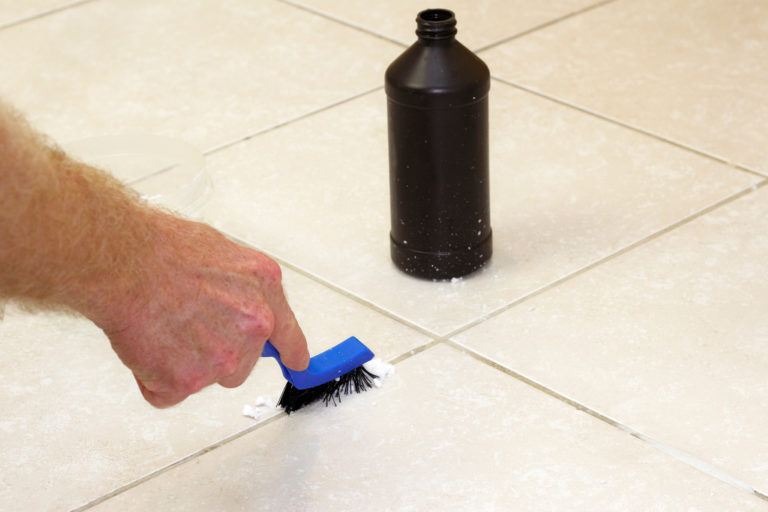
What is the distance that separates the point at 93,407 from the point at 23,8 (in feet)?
5.51

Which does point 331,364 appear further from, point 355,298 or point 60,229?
point 60,229

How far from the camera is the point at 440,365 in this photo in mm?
1679

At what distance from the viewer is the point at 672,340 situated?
1.68 metres

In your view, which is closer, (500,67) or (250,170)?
(250,170)

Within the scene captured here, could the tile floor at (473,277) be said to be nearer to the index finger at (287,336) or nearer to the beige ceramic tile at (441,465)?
the beige ceramic tile at (441,465)

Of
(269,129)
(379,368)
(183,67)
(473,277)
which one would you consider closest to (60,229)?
(379,368)

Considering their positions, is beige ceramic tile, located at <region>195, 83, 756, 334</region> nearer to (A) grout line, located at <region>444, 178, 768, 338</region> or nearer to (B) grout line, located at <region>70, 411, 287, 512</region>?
(A) grout line, located at <region>444, 178, 768, 338</region>

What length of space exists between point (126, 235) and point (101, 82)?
5.03 ft

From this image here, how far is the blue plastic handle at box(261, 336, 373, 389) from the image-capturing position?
5.09ft

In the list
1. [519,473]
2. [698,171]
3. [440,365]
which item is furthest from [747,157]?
[519,473]

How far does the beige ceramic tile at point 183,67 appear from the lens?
2.46m

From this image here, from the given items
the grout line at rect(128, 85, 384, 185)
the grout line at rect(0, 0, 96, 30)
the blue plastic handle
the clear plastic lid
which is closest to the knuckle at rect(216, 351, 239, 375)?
the blue plastic handle

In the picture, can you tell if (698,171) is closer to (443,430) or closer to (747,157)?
(747,157)

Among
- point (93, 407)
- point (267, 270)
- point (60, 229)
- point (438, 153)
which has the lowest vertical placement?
point (93, 407)
